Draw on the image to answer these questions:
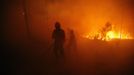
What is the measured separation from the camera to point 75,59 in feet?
46.0

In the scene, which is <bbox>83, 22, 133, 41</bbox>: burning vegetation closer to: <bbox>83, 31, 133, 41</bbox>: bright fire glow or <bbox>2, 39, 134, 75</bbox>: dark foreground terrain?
<bbox>83, 31, 133, 41</bbox>: bright fire glow

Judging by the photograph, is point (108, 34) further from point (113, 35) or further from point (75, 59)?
point (75, 59)

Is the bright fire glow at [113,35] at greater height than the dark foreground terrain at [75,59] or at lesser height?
greater

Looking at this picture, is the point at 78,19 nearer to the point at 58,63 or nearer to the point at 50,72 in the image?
the point at 58,63

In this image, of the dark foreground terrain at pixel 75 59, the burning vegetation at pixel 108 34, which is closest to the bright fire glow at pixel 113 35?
the burning vegetation at pixel 108 34

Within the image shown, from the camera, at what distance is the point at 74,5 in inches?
909

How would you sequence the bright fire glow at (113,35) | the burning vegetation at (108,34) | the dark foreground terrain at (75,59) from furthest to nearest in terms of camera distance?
1. the bright fire glow at (113,35)
2. the burning vegetation at (108,34)
3. the dark foreground terrain at (75,59)

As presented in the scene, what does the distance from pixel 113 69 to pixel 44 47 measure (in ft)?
18.9

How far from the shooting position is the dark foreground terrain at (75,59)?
1202cm

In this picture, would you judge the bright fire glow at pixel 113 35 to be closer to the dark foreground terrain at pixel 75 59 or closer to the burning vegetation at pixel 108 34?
the burning vegetation at pixel 108 34

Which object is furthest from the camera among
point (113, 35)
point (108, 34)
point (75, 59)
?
point (113, 35)

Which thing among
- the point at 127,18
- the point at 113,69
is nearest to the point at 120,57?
the point at 113,69

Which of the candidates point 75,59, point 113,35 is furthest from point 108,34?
point 75,59

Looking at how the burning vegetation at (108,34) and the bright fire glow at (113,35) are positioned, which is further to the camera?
the bright fire glow at (113,35)
